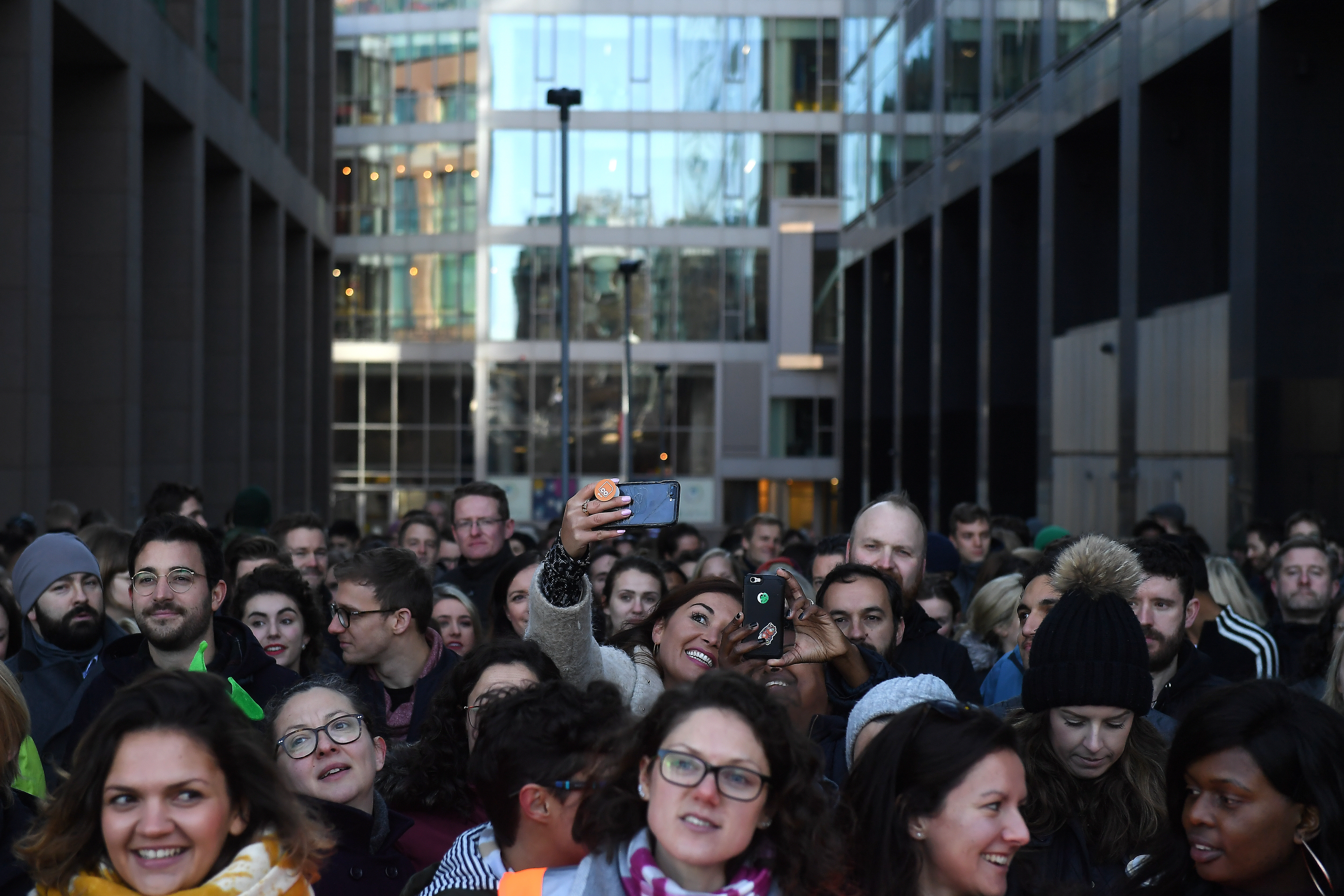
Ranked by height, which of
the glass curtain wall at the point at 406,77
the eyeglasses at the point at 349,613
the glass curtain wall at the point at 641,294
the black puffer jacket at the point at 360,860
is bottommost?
the black puffer jacket at the point at 360,860

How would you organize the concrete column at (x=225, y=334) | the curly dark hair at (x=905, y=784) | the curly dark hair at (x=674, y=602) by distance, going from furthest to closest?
1. the concrete column at (x=225, y=334)
2. the curly dark hair at (x=674, y=602)
3. the curly dark hair at (x=905, y=784)

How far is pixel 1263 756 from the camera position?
3.70 metres

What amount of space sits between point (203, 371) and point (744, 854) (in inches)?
1051

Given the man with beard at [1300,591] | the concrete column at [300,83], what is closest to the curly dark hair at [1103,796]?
the man with beard at [1300,591]

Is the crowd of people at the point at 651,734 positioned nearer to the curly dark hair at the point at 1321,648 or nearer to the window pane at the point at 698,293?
the curly dark hair at the point at 1321,648

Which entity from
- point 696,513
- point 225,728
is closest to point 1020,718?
point 225,728

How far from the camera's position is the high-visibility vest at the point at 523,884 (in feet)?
11.0

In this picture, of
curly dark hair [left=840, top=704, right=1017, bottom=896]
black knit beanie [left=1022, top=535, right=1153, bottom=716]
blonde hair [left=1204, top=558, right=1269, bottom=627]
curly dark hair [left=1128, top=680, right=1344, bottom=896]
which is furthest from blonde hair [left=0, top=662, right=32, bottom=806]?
blonde hair [left=1204, top=558, right=1269, bottom=627]

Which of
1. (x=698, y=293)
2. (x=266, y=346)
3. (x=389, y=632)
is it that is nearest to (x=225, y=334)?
(x=266, y=346)

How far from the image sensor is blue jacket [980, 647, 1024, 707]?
20.9ft

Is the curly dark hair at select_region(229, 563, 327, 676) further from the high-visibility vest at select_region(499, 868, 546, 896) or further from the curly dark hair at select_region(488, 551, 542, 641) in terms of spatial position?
the high-visibility vest at select_region(499, 868, 546, 896)

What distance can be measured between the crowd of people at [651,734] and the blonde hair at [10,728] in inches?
0.7

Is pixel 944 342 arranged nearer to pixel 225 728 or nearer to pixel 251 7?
pixel 251 7

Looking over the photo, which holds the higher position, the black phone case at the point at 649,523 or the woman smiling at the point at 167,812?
the black phone case at the point at 649,523
